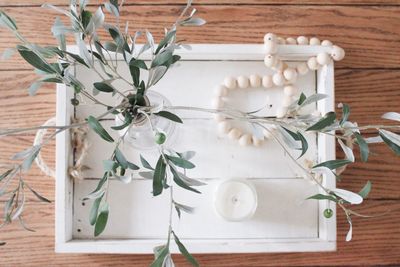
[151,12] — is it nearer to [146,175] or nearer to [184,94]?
[184,94]

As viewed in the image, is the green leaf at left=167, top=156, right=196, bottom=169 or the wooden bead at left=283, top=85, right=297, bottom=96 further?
the wooden bead at left=283, top=85, right=297, bottom=96

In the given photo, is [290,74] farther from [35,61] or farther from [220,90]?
[35,61]

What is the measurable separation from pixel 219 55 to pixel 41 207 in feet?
1.17

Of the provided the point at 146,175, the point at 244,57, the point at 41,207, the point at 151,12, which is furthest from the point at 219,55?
the point at 41,207

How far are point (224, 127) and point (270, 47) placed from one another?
5.1 inches

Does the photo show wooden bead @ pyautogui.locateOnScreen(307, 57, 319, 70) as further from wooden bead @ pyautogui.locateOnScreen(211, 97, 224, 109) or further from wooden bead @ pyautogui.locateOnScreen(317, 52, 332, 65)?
wooden bead @ pyautogui.locateOnScreen(211, 97, 224, 109)

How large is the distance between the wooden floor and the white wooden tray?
0.06m

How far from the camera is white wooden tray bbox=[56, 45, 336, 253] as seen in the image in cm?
68

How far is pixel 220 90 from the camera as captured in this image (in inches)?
26.9

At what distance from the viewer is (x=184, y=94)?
0.69 metres

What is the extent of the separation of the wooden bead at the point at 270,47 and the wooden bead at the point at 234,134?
119 mm

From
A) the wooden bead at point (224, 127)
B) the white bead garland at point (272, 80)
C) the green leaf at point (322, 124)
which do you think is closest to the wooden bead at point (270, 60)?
the white bead garland at point (272, 80)

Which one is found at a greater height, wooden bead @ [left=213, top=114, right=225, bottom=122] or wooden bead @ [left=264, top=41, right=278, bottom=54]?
wooden bead @ [left=264, top=41, right=278, bottom=54]

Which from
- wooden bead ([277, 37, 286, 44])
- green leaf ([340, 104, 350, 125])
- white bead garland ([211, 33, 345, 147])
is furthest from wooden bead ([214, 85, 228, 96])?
green leaf ([340, 104, 350, 125])
